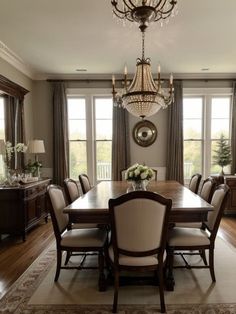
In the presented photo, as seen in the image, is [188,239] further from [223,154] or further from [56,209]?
[223,154]

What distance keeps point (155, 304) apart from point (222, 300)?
64cm

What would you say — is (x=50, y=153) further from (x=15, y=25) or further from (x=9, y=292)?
(x=9, y=292)

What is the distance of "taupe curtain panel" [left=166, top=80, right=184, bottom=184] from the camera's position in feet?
19.6

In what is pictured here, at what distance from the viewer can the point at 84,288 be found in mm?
2645

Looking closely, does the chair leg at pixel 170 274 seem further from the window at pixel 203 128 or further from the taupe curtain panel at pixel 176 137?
the window at pixel 203 128

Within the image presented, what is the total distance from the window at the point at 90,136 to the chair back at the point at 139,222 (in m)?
4.03

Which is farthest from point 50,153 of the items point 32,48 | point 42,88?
point 32,48

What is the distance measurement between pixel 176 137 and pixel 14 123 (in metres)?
3.53

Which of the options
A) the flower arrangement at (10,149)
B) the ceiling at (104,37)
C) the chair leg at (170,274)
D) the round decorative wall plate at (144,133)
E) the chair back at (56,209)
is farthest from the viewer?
the round decorative wall plate at (144,133)

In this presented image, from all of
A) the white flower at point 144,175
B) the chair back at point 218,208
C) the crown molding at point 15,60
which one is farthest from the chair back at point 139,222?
the crown molding at point 15,60

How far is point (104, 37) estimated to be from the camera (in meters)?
3.93

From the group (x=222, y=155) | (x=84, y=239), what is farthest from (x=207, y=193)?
(x=222, y=155)

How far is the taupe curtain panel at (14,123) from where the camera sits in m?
4.70

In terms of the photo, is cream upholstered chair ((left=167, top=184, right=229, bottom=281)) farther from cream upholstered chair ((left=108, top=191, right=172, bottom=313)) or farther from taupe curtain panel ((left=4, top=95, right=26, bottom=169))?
taupe curtain panel ((left=4, top=95, right=26, bottom=169))
